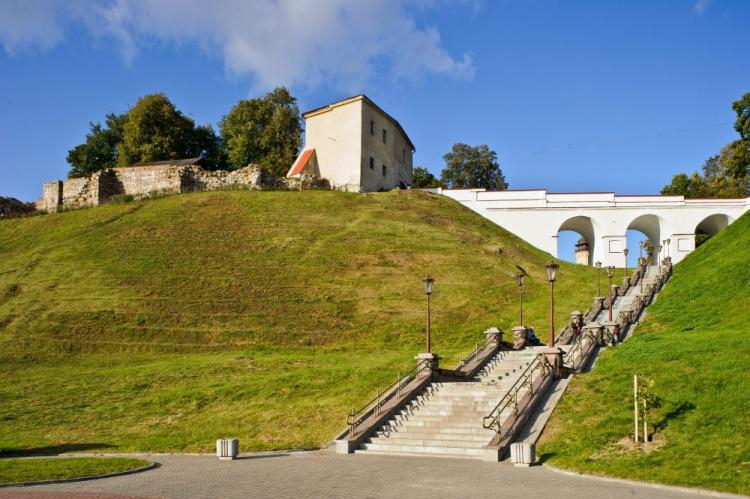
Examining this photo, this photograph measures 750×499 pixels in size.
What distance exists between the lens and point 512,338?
3488 centimetres

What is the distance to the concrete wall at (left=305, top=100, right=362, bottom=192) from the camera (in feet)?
226

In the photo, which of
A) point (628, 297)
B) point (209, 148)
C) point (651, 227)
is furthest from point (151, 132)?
point (628, 297)

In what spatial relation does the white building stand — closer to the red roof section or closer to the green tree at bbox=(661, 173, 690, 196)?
the red roof section

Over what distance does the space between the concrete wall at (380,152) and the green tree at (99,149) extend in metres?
39.8

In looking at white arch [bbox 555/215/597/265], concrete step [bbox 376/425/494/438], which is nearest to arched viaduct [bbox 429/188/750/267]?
white arch [bbox 555/215/597/265]

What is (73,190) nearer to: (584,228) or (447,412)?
(584,228)

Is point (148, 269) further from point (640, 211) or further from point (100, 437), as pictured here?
point (640, 211)

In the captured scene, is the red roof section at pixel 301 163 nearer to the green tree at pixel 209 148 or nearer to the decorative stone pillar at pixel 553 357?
the green tree at pixel 209 148

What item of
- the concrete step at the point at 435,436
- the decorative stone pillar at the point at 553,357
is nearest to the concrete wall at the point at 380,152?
the decorative stone pillar at the point at 553,357

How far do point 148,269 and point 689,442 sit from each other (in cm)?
3806

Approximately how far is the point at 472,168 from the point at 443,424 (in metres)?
78.1

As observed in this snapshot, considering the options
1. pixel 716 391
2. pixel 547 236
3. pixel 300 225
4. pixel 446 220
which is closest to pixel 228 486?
pixel 716 391

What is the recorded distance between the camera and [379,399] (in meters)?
21.4

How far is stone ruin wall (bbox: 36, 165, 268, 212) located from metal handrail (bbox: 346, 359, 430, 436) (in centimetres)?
4592
